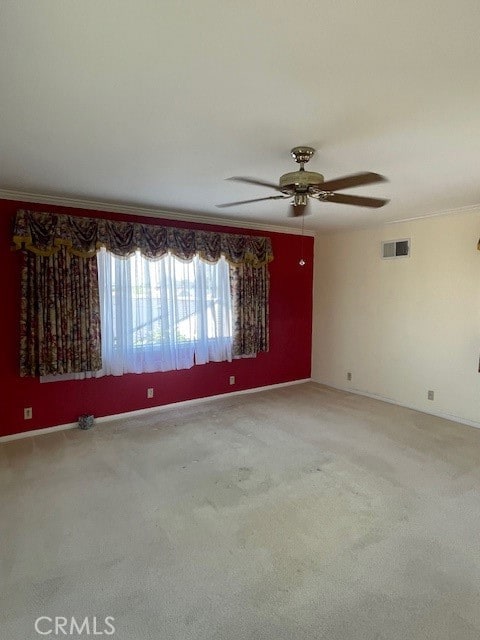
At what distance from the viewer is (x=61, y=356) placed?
3.70 m

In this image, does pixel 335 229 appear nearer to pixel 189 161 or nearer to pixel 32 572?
pixel 189 161

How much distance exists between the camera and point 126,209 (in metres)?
4.05

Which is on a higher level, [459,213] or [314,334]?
[459,213]

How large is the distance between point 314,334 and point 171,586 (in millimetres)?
4535

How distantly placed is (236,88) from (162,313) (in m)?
2.97

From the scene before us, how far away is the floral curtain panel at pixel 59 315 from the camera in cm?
354

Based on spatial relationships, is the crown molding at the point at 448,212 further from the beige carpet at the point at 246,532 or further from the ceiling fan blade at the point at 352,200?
the beige carpet at the point at 246,532

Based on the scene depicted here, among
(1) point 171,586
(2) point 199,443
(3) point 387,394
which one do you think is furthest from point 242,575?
(3) point 387,394

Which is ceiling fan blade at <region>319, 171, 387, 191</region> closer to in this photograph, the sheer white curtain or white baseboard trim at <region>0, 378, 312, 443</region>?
the sheer white curtain

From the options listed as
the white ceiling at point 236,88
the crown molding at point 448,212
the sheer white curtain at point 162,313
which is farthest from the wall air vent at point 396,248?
the sheer white curtain at point 162,313

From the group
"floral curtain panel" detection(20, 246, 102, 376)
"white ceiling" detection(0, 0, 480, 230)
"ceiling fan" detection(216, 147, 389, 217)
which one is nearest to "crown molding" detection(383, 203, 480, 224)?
"white ceiling" detection(0, 0, 480, 230)

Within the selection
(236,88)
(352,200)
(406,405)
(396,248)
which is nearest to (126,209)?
(352,200)

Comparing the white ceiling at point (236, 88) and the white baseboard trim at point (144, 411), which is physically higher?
the white ceiling at point (236, 88)

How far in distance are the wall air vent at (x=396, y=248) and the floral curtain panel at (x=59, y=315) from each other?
3.60 meters
